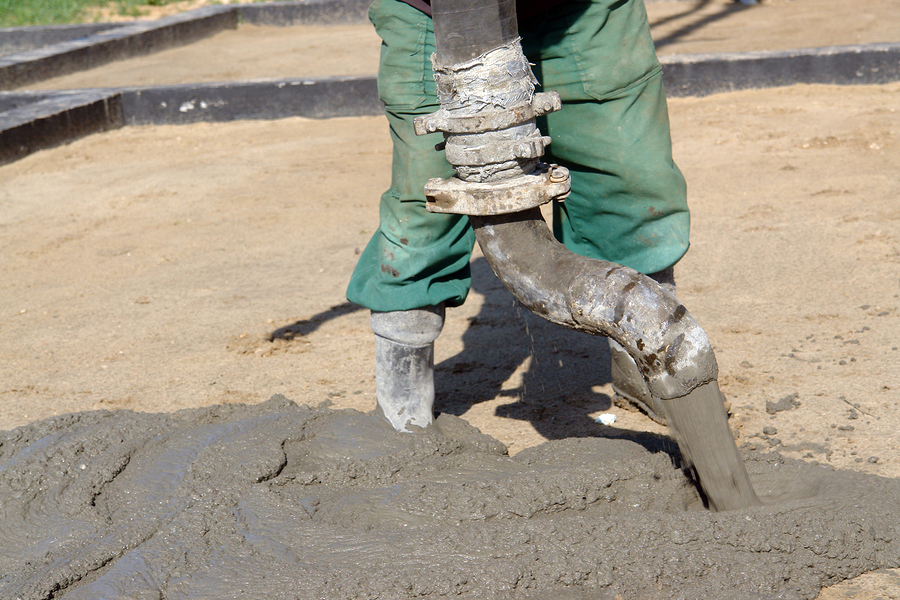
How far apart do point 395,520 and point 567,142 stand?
3.21ft

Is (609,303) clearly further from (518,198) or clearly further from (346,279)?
(346,279)

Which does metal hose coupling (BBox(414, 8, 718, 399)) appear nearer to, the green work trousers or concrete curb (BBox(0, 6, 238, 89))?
the green work trousers

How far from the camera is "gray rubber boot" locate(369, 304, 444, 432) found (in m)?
2.12

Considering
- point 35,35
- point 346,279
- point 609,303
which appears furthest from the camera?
point 35,35

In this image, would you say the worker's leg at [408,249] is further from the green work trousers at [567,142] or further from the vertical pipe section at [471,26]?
the vertical pipe section at [471,26]

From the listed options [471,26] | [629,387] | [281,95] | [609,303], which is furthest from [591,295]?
[281,95]

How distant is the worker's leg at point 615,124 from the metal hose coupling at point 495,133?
352 millimetres

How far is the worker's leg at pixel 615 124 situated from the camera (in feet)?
6.61

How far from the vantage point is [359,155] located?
5.58 m

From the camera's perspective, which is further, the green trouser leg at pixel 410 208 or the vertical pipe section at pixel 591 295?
the green trouser leg at pixel 410 208

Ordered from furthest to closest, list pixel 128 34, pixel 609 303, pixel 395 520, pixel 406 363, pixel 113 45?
pixel 128 34 → pixel 113 45 → pixel 406 363 → pixel 395 520 → pixel 609 303

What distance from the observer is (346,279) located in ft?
11.8

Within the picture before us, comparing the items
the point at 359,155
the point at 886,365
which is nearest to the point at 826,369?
the point at 886,365

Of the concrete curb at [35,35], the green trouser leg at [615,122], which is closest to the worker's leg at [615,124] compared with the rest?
the green trouser leg at [615,122]
